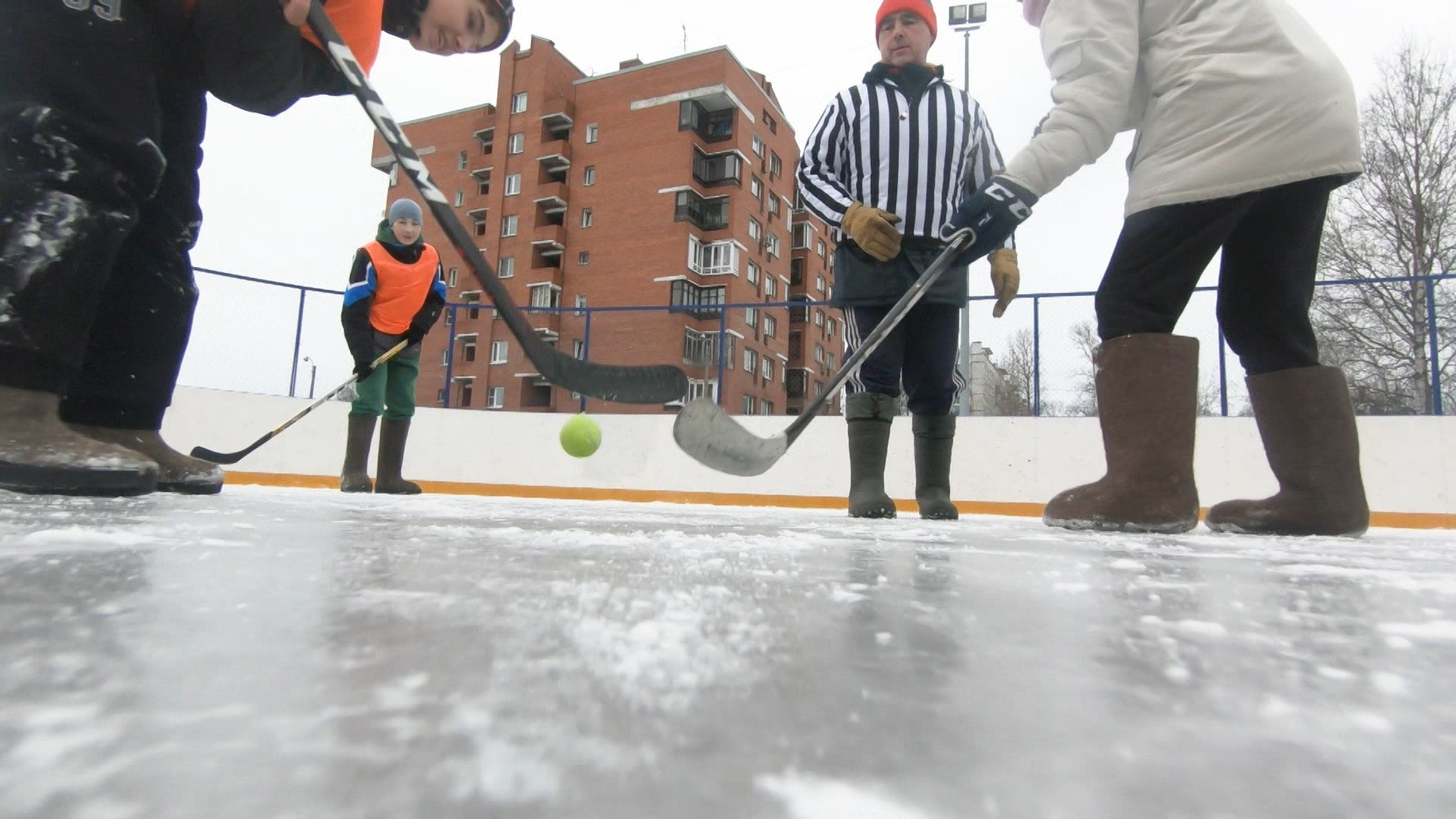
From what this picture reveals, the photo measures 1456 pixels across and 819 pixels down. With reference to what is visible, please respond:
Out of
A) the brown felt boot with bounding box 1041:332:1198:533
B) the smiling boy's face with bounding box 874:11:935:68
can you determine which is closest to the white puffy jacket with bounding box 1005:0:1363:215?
the brown felt boot with bounding box 1041:332:1198:533

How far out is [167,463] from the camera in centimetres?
153

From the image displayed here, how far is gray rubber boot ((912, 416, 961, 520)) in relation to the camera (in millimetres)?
2266

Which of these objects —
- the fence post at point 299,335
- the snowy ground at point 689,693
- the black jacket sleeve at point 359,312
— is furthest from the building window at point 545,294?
the snowy ground at point 689,693

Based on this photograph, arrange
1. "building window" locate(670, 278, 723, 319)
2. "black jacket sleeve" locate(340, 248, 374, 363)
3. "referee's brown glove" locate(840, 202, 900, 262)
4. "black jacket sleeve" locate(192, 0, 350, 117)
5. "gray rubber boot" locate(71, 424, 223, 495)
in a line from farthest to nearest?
"building window" locate(670, 278, 723, 319) < "black jacket sleeve" locate(340, 248, 374, 363) < "referee's brown glove" locate(840, 202, 900, 262) < "gray rubber boot" locate(71, 424, 223, 495) < "black jacket sleeve" locate(192, 0, 350, 117)

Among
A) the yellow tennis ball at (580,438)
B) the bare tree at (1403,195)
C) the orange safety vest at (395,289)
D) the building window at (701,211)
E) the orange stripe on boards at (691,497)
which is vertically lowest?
the orange stripe on boards at (691,497)

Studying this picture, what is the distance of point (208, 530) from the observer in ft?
2.56

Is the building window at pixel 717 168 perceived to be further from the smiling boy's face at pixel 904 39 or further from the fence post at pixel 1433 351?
the smiling boy's face at pixel 904 39

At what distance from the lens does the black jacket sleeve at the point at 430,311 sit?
358 cm

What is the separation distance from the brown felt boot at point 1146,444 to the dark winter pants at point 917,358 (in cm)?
70

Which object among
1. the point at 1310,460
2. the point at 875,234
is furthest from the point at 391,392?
the point at 1310,460

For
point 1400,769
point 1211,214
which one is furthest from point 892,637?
point 1211,214

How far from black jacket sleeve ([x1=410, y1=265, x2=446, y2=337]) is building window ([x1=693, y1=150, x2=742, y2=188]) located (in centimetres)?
2215

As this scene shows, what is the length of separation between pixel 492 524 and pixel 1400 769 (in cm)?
99

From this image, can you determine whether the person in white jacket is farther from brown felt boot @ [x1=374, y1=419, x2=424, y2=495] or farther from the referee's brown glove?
brown felt boot @ [x1=374, y1=419, x2=424, y2=495]
